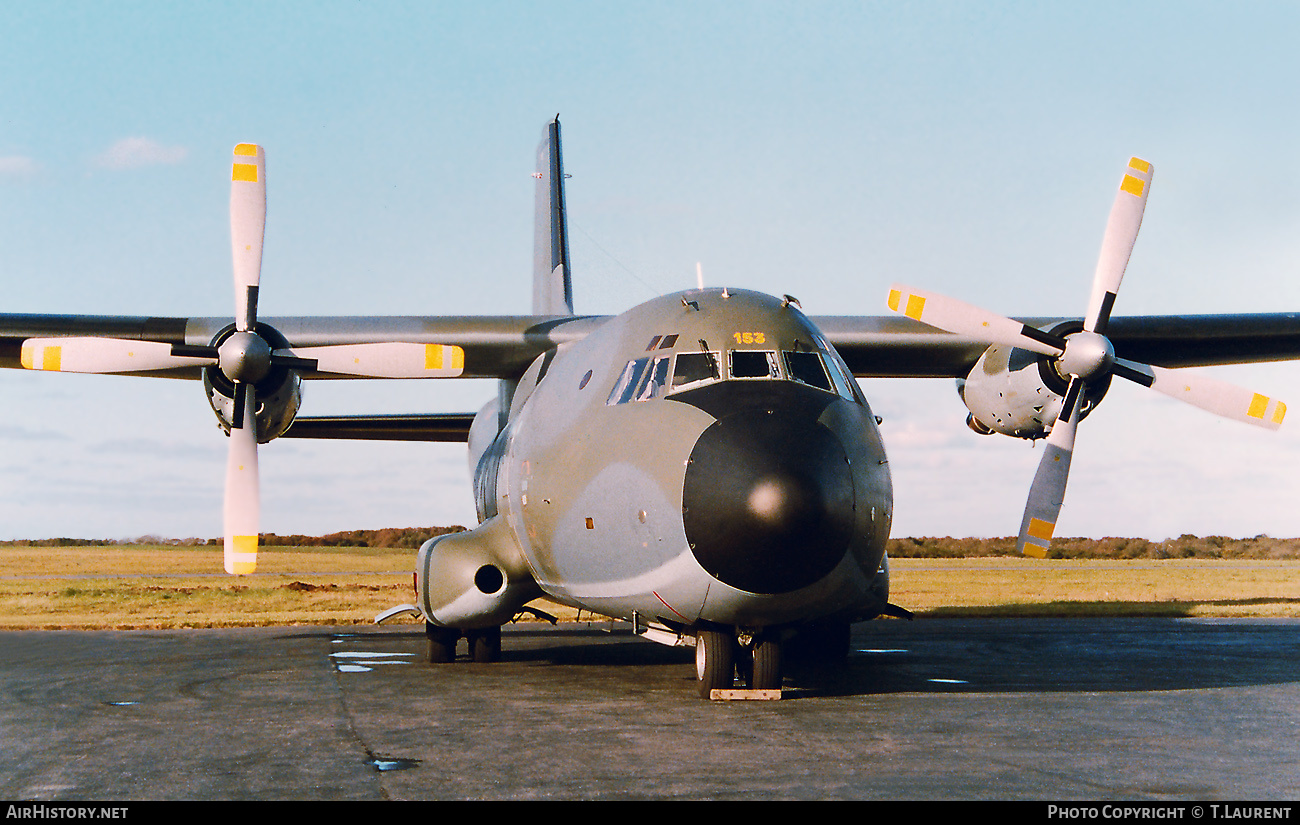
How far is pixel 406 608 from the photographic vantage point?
16.8 m

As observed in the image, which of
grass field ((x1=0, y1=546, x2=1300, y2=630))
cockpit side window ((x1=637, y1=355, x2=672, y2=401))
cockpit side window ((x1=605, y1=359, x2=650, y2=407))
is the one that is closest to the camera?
cockpit side window ((x1=637, y1=355, x2=672, y2=401))

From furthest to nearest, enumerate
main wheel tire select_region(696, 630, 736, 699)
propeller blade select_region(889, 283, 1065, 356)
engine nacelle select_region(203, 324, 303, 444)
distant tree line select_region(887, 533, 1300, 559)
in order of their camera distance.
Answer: distant tree line select_region(887, 533, 1300, 559) → engine nacelle select_region(203, 324, 303, 444) → propeller blade select_region(889, 283, 1065, 356) → main wheel tire select_region(696, 630, 736, 699)

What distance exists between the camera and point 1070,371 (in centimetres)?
1491

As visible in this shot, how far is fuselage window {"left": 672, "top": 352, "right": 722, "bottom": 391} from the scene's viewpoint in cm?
1100

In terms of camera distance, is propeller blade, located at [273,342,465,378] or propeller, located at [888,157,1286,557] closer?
propeller, located at [888,157,1286,557]

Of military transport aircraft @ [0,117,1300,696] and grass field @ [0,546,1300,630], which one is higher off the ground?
military transport aircraft @ [0,117,1300,696]

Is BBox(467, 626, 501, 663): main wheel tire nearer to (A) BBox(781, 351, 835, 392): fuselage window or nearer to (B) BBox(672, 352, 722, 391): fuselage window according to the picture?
(B) BBox(672, 352, 722, 391): fuselage window

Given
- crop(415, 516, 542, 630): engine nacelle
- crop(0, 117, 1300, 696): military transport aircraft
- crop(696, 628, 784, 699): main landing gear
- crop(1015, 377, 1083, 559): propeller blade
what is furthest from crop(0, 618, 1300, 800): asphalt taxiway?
crop(1015, 377, 1083, 559): propeller blade

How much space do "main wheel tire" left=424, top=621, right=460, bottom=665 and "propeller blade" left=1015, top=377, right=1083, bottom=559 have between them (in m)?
7.26

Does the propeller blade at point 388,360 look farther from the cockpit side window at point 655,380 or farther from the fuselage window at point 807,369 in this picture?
the fuselage window at point 807,369

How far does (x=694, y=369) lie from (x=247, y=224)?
742 centimetres

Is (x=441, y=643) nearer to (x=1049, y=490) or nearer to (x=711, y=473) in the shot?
(x=711, y=473)

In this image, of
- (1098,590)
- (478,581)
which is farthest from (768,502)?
(1098,590)

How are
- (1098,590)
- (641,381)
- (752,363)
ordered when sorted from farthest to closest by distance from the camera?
(1098,590) < (641,381) < (752,363)
